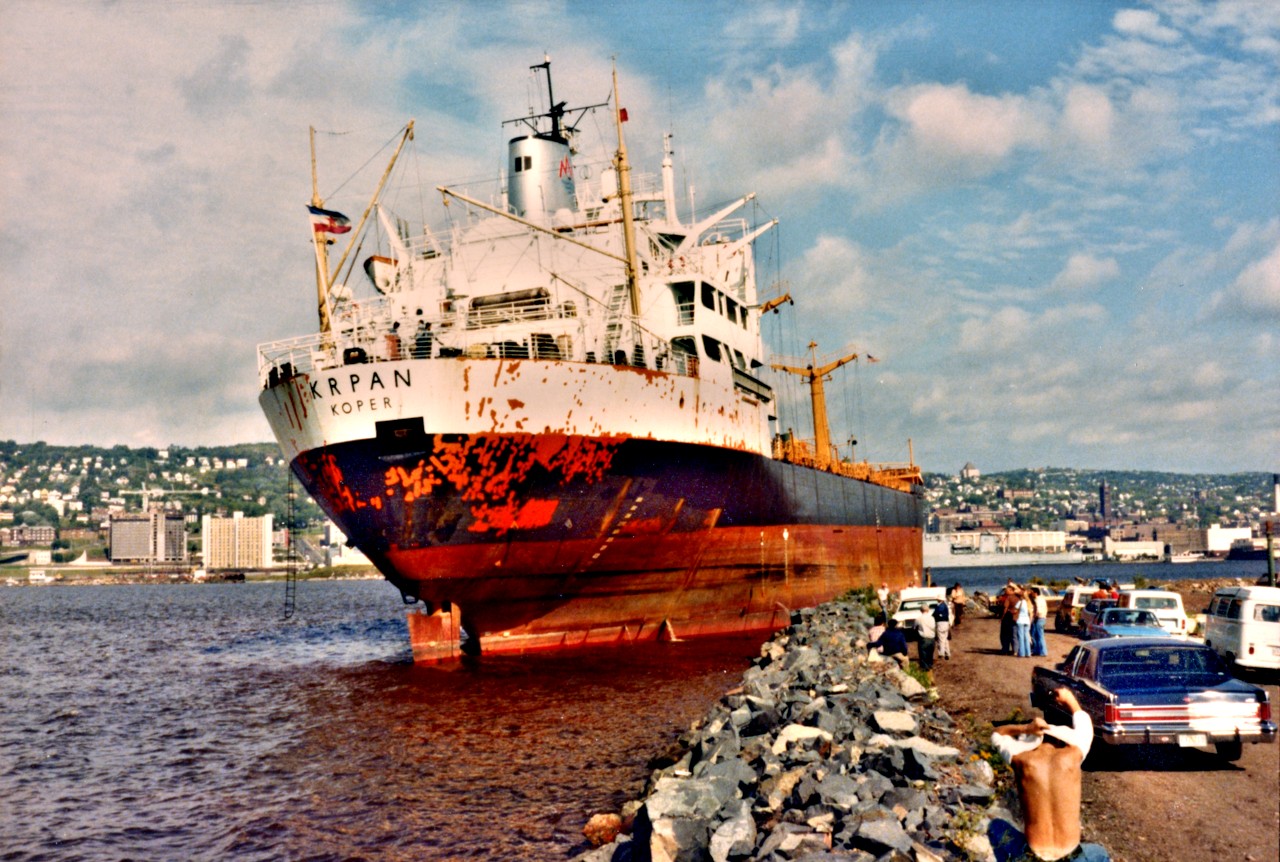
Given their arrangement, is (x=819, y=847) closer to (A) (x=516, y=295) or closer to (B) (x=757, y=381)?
(A) (x=516, y=295)

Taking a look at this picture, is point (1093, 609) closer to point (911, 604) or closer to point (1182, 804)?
point (911, 604)

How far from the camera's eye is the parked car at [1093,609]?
25819mm

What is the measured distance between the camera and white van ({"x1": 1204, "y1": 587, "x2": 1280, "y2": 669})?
16703 mm

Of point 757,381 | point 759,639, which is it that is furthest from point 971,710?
point 757,381

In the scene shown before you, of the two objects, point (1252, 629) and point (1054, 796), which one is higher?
point (1054, 796)

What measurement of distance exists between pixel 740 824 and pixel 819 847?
0.84 metres

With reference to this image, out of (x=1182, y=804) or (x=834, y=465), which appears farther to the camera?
(x=834, y=465)

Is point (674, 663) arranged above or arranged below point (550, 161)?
below

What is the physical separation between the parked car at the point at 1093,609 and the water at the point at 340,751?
30.0ft

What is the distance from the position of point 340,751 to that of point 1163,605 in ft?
65.3

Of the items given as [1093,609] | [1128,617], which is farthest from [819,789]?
[1093,609]

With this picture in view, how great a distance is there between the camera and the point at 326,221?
28.7 metres

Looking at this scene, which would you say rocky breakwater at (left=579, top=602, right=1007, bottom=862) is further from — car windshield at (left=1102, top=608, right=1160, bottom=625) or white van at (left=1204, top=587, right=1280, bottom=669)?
car windshield at (left=1102, top=608, right=1160, bottom=625)

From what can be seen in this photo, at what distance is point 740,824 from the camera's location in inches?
336
